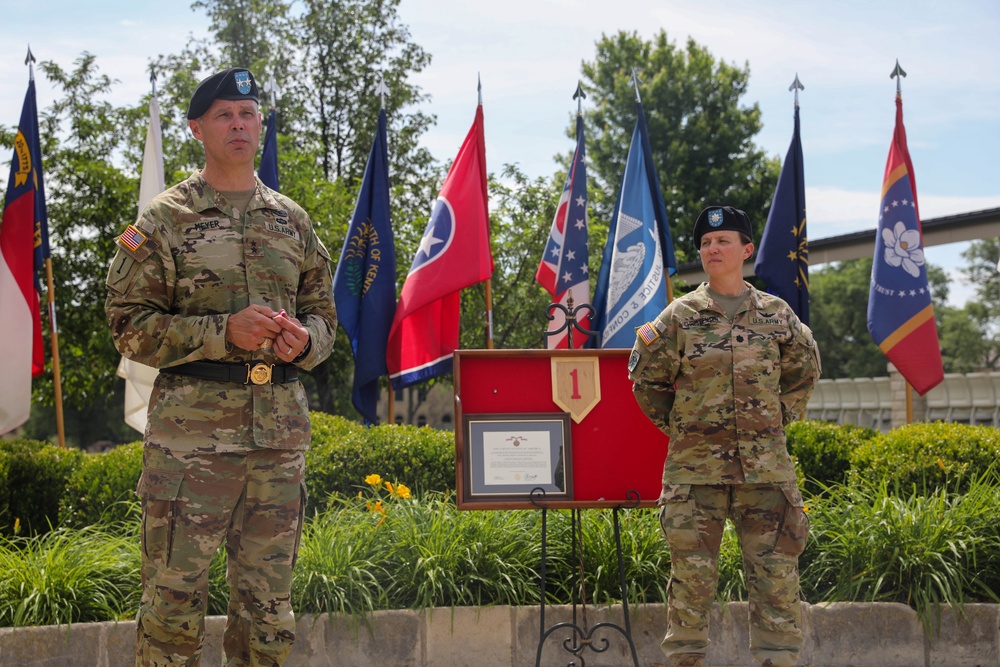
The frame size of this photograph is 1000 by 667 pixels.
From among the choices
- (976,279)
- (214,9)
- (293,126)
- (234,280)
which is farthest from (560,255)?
(976,279)

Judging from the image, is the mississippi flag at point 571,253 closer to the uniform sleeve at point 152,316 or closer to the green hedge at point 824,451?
the green hedge at point 824,451

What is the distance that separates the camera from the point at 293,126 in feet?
70.1

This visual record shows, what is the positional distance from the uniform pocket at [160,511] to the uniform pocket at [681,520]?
194 centimetres

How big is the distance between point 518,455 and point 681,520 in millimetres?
835

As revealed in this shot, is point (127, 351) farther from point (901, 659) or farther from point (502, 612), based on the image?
point (901, 659)

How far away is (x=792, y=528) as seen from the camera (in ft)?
12.8

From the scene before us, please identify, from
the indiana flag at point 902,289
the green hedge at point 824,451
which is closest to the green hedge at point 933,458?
the green hedge at point 824,451

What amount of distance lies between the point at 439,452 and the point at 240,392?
11.5 ft

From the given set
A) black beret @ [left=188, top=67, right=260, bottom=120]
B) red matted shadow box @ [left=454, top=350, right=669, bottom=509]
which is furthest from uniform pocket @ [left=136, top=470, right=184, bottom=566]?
red matted shadow box @ [left=454, top=350, right=669, bottom=509]

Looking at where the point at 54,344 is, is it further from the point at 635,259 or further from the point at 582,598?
the point at 582,598

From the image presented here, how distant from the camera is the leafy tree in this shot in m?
34.6

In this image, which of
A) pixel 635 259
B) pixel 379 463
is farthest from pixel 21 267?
pixel 635 259

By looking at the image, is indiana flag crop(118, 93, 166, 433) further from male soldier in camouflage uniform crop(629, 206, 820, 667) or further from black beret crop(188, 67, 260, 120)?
male soldier in camouflage uniform crop(629, 206, 820, 667)

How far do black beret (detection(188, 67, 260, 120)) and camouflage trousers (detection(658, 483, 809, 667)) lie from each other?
2271 mm
